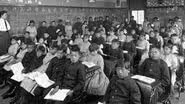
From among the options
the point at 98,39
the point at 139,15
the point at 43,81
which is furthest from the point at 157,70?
the point at 139,15

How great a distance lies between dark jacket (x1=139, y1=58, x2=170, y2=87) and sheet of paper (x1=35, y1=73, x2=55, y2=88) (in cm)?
155

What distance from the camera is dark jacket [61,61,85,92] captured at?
11.2ft

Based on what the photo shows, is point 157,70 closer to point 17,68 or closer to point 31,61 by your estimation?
point 31,61

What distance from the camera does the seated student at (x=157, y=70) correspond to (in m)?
3.66

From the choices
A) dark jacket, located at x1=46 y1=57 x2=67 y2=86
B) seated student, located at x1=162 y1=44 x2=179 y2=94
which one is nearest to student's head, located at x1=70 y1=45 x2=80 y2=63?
dark jacket, located at x1=46 y1=57 x2=67 y2=86

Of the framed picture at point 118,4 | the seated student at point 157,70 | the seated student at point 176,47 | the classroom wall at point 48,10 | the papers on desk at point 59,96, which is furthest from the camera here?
the framed picture at point 118,4

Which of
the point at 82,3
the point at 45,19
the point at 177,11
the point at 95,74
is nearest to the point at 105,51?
the point at 95,74

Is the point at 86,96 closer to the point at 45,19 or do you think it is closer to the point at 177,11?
the point at 45,19

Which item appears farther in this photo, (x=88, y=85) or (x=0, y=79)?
(x=0, y=79)

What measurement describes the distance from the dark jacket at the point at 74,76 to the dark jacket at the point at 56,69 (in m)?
0.13

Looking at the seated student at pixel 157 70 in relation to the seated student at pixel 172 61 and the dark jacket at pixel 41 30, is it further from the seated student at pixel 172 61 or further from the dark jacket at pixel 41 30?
the dark jacket at pixel 41 30

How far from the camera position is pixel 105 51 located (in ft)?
19.6

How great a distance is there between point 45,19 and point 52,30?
104cm

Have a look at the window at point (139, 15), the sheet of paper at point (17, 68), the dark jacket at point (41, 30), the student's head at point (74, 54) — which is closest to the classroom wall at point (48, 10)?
the dark jacket at point (41, 30)
